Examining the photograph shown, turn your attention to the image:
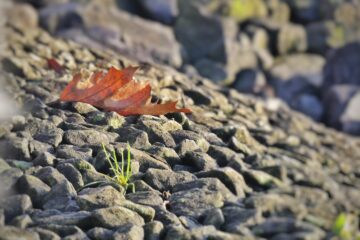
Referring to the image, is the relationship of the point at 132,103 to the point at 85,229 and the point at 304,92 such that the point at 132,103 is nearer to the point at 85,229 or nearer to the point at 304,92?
the point at 85,229

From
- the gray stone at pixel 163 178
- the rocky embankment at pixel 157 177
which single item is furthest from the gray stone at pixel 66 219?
the gray stone at pixel 163 178

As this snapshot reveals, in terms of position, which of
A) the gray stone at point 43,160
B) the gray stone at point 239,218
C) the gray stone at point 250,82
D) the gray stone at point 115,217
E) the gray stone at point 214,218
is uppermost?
the gray stone at point 239,218

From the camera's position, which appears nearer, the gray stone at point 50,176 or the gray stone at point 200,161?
the gray stone at point 50,176

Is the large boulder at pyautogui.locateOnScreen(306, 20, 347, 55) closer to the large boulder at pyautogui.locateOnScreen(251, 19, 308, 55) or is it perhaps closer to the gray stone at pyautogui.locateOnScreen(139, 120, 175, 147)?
the large boulder at pyautogui.locateOnScreen(251, 19, 308, 55)

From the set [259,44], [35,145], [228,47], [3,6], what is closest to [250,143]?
[35,145]

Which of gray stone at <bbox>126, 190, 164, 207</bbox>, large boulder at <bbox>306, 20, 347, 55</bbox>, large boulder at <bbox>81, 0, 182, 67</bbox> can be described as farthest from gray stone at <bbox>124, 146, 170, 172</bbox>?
large boulder at <bbox>306, 20, 347, 55</bbox>

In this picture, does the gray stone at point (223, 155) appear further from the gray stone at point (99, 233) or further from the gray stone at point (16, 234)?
the gray stone at point (16, 234)

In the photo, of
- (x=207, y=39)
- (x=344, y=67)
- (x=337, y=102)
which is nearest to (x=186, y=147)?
(x=337, y=102)

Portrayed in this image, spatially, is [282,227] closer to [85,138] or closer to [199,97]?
[85,138]
